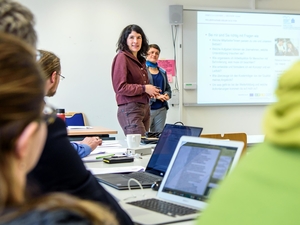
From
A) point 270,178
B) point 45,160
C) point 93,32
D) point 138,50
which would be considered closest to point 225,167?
point 45,160

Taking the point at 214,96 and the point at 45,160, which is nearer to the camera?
the point at 45,160

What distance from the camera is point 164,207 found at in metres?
1.24

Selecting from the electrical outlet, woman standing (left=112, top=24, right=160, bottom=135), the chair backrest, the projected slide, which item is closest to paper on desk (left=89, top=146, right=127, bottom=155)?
woman standing (left=112, top=24, right=160, bottom=135)

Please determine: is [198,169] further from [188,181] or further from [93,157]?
[93,157]

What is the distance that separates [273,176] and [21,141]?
353mm

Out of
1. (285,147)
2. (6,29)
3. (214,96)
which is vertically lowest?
(214,96)

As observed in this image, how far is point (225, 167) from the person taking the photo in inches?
47.3

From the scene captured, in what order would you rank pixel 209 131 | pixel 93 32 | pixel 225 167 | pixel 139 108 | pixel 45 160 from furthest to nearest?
pixel 209 131
pixel 93 32
pixel 139 108
pixel 225 167
pixel 45 160

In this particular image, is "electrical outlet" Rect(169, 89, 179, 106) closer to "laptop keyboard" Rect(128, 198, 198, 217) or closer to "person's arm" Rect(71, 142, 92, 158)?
"person's arm" Rect(71, 142, 92, 158)

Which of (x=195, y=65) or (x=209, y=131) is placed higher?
(x=195, y=65)

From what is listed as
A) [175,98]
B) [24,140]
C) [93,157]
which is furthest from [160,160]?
[175,98]

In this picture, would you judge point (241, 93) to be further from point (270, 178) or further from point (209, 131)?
A: point (270, 178)

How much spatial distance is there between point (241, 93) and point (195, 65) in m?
0.78

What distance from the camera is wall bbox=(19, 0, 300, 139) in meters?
5.05
